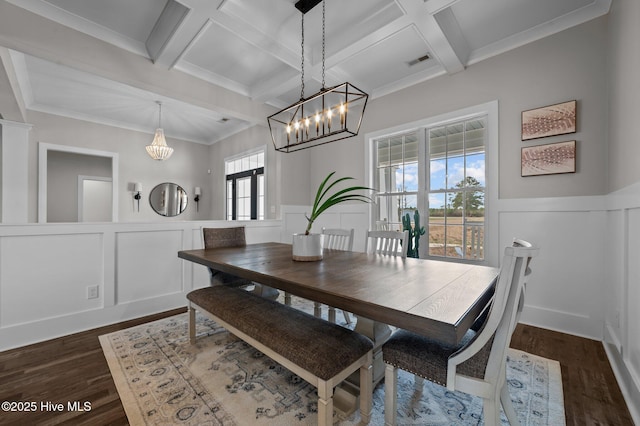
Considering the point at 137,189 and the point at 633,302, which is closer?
the point at 633,302

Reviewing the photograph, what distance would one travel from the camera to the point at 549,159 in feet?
8.12

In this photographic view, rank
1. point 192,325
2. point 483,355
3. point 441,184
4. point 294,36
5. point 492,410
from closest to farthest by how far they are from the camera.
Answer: point 492,410 < point 483,355 < point 192,325 < point 294,36 < point 441,184

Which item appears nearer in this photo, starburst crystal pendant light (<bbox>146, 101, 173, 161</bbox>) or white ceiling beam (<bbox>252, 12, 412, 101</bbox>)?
white ceiling beam (<bbox>252, 12, 412, 101</bbox>)

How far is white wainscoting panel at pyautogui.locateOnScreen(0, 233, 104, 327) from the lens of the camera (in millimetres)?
2207

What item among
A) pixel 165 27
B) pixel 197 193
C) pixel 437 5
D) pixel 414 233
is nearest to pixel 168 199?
pixel 197 193

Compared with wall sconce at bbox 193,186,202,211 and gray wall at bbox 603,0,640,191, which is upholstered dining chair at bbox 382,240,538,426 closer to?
gray wall at bbox 603,0,640,191

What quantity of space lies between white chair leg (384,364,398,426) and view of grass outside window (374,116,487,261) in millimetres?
2280

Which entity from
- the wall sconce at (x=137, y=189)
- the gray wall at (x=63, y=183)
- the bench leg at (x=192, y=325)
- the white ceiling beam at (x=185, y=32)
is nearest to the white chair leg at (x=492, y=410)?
the bench leg at (x=192, y=325)

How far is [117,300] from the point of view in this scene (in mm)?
2738

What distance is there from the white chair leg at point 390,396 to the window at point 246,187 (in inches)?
157

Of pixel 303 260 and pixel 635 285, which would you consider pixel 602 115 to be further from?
pixel 303 260

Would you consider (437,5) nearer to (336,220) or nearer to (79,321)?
(336,220)

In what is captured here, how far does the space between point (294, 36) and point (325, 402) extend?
9.85 ft

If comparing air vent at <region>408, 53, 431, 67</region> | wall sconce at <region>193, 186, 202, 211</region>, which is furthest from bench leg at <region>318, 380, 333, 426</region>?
wall sconce at <region>193, 186, 202, 211</region>
